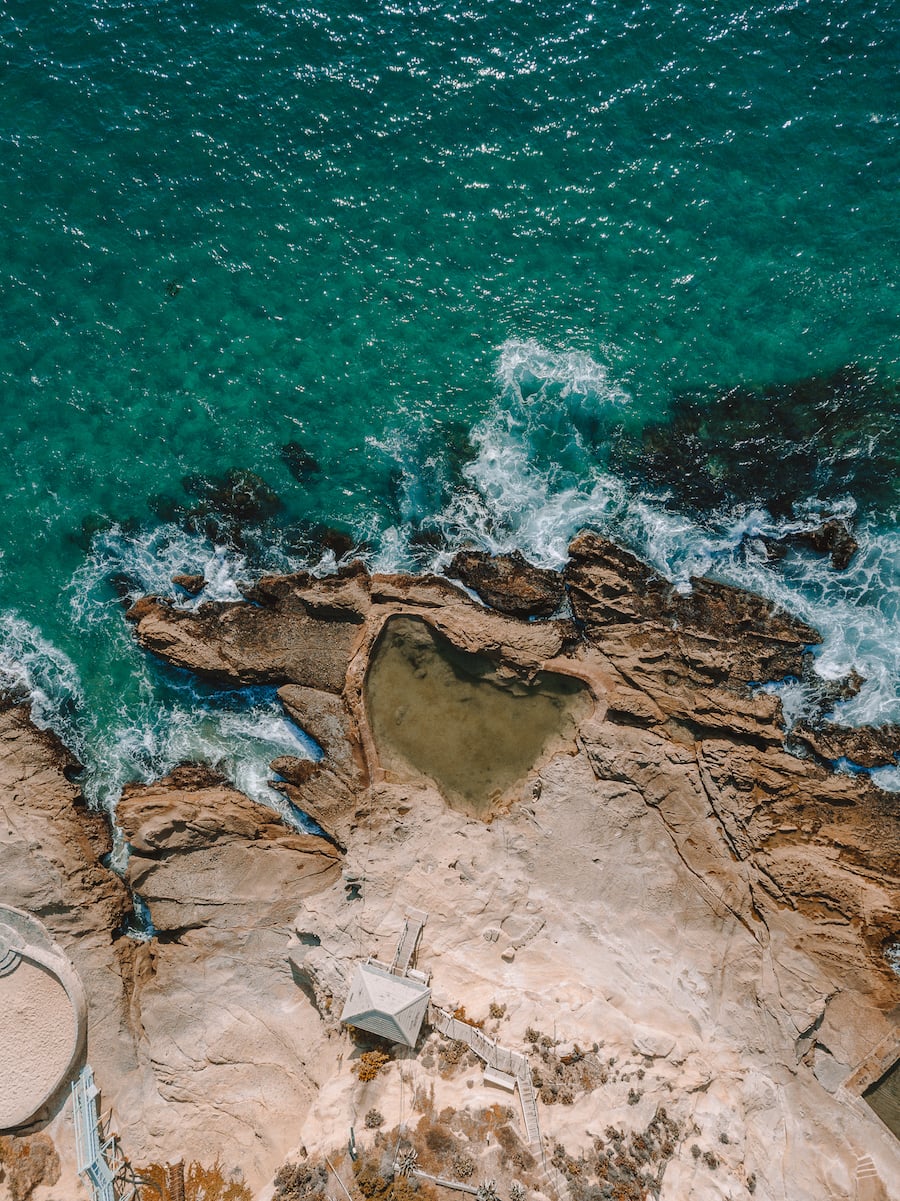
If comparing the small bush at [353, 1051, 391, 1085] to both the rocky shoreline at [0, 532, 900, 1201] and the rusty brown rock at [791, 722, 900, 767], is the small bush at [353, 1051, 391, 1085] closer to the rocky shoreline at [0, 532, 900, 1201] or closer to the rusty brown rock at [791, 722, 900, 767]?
the rocky shoreline at [0, 532, 900, 1201]

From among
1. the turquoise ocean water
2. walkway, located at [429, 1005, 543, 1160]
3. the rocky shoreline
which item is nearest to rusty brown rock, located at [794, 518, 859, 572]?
the turquoise ocean water

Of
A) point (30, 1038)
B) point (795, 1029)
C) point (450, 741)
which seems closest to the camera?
point (795, 1029)

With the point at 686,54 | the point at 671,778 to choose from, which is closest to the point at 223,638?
the point at 671,778

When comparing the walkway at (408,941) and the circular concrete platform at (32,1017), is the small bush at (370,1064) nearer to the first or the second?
the walkway at (408,941)

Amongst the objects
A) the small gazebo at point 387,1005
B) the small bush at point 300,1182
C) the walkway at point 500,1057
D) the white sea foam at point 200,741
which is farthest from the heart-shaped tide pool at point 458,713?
the small bush at point 300,1182

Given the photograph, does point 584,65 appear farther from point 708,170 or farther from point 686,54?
point 708,170

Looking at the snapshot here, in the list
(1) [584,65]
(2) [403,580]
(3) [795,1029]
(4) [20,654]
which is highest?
(1) [584,65]

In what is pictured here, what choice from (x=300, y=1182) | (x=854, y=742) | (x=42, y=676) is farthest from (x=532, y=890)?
(x=42, y=676)
